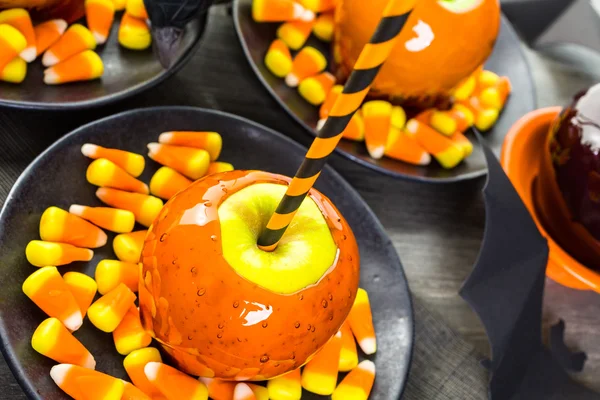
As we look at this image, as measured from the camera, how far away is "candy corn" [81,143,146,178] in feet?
2.72

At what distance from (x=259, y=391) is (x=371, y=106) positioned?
510mm

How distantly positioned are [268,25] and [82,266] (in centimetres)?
54

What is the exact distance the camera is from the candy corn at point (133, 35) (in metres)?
0.96

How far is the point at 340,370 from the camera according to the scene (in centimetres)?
82

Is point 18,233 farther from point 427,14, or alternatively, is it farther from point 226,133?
point 427,14

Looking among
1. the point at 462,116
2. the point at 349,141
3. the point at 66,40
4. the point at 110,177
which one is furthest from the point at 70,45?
the point at 462,116

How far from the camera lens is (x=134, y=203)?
2.76ft

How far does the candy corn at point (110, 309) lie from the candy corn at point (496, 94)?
76 cm

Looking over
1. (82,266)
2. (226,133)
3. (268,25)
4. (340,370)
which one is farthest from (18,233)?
(268,25)

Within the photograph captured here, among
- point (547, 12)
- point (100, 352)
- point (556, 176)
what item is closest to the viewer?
point (100, 352)

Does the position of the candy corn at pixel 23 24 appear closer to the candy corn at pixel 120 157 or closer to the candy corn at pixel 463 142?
the candy corn at pixel 120 157

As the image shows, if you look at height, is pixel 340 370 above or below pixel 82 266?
below

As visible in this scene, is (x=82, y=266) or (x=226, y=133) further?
(x=226, y=133)

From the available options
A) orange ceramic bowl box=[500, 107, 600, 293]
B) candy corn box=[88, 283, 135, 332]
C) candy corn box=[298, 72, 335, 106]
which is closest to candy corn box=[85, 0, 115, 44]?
candy corn box=[298, 72, 335, 106]
